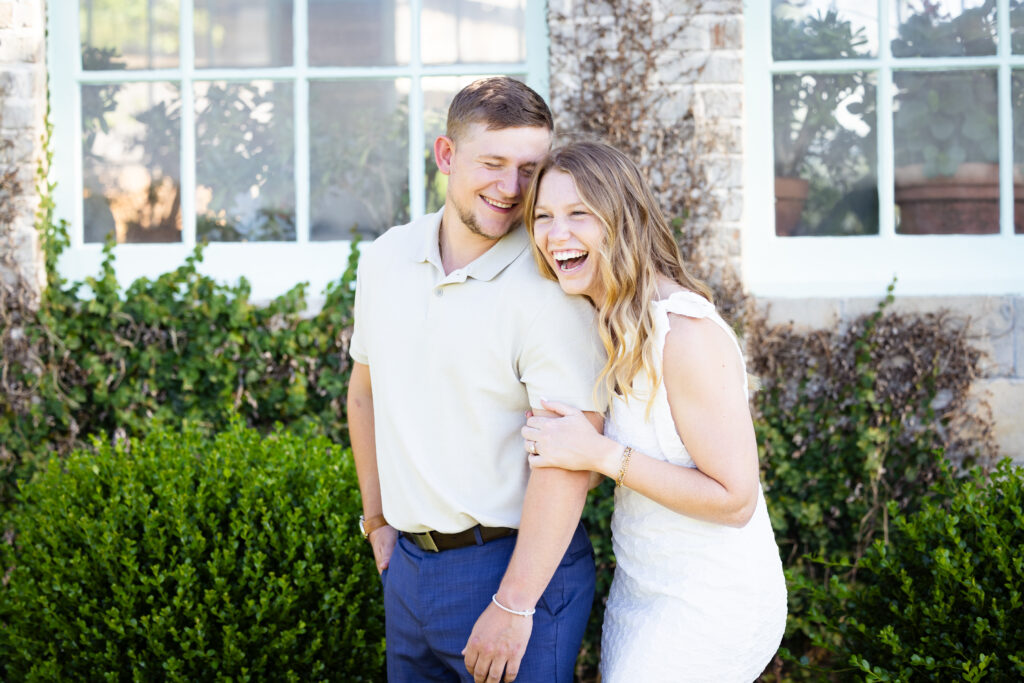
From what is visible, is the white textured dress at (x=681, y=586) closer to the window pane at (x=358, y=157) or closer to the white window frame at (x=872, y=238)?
the white window frame at (x=872, y=238)

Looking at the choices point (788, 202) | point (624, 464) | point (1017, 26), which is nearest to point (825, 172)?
point (788, 202)

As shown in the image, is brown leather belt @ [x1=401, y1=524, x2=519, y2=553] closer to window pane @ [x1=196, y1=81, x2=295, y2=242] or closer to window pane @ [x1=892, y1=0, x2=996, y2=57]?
window pane @ [x1=196, y1=81, x2=295, y2=242]

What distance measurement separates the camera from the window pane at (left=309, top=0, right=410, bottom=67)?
395cm

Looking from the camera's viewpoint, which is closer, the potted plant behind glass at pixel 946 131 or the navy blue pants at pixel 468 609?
the navy blue pants at pixel 468 609

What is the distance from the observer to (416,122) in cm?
395

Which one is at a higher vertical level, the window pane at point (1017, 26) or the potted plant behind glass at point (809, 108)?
the window pane at point (1017, 26)

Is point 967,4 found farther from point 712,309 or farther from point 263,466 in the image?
point 263,466

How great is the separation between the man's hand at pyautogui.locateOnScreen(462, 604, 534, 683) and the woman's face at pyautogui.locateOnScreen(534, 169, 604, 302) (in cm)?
64

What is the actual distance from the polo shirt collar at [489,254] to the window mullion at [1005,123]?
2.89 m

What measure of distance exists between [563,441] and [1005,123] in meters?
3.17

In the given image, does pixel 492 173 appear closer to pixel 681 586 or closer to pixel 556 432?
pixel 556 432

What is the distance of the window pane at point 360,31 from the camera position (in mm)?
3947

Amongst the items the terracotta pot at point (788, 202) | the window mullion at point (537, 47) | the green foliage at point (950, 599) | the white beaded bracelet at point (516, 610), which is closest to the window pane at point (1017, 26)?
the terracotta pot at point (788, 202)

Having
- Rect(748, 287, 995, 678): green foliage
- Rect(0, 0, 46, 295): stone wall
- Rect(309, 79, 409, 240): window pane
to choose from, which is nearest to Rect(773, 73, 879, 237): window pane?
Rect(748, 287, 995, 678): green foliage
